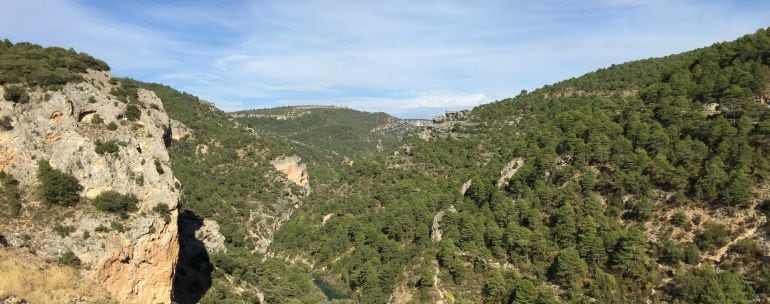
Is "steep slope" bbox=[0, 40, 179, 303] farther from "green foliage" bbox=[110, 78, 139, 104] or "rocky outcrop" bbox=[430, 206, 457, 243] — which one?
"rocky outcrop" bbox=[430, 206, 457, 243]

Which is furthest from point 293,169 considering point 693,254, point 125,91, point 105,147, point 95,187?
point 693,254

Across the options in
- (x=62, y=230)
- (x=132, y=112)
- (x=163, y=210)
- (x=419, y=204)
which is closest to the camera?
(x=62, y=230)

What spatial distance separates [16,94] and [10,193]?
7.01m

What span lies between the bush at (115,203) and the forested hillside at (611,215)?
40907mm

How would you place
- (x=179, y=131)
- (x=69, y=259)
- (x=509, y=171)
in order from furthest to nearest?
(x=179, y=131)
(x=509, y=171)
(x=69, y=259)

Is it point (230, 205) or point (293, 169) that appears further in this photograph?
point (293, 169)

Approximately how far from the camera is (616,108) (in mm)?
79625

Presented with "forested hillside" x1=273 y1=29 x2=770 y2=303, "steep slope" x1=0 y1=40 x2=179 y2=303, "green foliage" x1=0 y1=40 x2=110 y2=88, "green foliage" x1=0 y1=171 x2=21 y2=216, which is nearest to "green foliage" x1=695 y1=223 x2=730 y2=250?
"forested hillside" x1=273 y1=29 x2=770 y2=303

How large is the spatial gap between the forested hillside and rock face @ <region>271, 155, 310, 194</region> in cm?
3961

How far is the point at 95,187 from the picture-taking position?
1227 inches

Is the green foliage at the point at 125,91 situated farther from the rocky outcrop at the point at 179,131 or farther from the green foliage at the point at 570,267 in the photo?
the rocky outcrop at the point at 179,131

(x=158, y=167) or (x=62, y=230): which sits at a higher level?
(x=158, y=167)

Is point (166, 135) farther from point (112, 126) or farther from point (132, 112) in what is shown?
point (112, 126)

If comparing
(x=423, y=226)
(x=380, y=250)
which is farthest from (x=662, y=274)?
(x=380, y=250)
